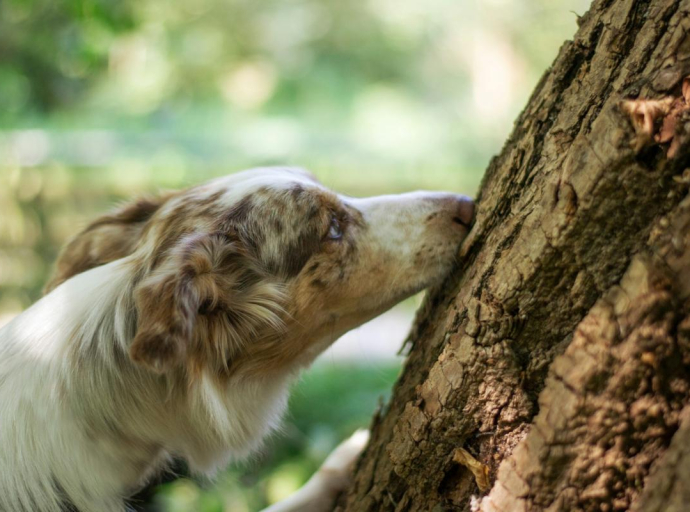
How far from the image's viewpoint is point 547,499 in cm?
147

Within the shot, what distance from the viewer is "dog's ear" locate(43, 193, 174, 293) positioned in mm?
2666

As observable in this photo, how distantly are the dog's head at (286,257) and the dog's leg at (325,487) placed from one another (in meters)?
0.48

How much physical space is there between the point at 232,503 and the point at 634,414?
2.86 metres

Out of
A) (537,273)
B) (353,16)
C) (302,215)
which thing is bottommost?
(537,273)

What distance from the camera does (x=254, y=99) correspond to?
12555 millimetres

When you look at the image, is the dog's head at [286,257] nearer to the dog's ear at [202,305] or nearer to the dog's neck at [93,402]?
the dog's ear at [202,305]

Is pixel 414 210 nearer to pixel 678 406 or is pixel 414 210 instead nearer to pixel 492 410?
pixel 492 410

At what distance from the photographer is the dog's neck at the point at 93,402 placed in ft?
6.64

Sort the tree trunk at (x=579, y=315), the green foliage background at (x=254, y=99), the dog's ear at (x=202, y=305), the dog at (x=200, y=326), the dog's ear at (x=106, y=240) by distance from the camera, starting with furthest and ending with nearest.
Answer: the green foliage background at (x=254, y=99), the dog's ear at (x=106, y=240), the dog at (x=200, y=326), the dog's ear at (x=202, y=305), the tree trunk at (x=579, y=315)

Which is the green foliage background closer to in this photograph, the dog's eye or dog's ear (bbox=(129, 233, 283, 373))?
the dog's eye

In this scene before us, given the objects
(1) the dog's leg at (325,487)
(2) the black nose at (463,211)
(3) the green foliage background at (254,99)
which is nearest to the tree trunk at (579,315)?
(2) the black nose at (463,211)

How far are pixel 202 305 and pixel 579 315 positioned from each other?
115 centimetres

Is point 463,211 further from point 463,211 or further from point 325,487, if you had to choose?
point 325,487

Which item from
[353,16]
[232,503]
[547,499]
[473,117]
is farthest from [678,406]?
[353,16]
